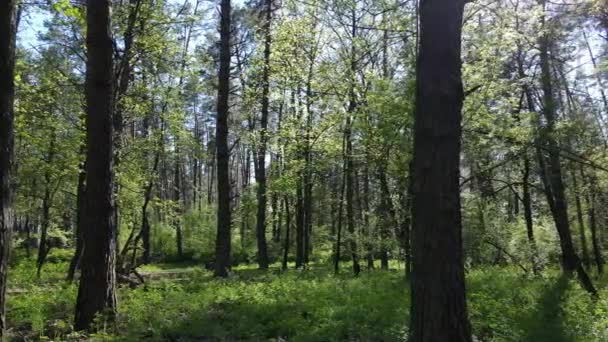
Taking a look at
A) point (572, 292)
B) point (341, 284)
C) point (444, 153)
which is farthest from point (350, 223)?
point (444, 153)

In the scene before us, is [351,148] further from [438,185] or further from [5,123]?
[438,185]

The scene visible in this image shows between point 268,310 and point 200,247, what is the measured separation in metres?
28.0

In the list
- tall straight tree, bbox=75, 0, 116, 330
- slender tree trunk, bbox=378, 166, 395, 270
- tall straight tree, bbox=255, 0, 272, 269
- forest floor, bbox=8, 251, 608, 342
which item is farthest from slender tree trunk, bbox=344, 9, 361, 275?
tall straight tree, bbox=75, 0, 116, 330

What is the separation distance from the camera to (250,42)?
84.5 feet

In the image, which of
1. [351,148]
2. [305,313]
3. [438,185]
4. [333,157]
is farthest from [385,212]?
[438,185]

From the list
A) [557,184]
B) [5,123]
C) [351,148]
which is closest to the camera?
[5,123]

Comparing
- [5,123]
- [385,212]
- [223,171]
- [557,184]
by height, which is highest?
[223,171]

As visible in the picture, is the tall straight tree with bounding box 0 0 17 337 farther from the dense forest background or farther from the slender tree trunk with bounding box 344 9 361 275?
the slender tree trunk with bounding box 344 9 361 275

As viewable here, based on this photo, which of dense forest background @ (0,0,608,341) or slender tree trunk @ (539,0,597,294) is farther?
slender tree trunk @ (539,0,597,294)

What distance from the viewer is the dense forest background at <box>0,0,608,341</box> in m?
3.89

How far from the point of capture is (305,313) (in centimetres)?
785

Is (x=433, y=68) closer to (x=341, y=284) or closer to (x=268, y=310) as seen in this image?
(x=268, y=310)

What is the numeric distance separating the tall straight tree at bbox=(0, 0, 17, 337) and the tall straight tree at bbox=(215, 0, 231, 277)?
8766 millimetres

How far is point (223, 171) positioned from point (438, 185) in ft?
34.7
